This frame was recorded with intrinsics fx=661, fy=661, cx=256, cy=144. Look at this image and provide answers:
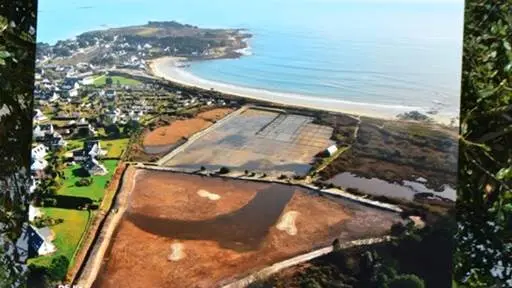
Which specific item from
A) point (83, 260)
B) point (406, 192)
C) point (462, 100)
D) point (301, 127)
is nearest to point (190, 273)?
point (83, 260)

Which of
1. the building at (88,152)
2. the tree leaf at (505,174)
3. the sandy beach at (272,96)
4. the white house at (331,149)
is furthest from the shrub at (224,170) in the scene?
the tree leaf at (505,174)

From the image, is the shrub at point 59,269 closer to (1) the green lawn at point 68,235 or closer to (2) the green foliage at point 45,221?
(1) the green lawn at point 68,235

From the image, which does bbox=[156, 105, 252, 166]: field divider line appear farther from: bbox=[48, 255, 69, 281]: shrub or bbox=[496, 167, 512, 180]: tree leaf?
bbox=[496, 167, 512, 180]: tree leaf

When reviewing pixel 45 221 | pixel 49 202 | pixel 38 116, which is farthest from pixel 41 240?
pixel 38 116

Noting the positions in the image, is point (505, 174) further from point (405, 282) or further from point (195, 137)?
point (195, 137)

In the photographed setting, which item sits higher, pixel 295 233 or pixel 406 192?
pixel 406 192

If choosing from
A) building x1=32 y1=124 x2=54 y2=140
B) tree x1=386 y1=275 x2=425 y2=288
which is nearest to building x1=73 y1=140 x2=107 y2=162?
building x1=32 y1=124 x2=54 y2=140

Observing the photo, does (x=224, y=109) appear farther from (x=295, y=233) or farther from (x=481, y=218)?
(x=481, y=218)
